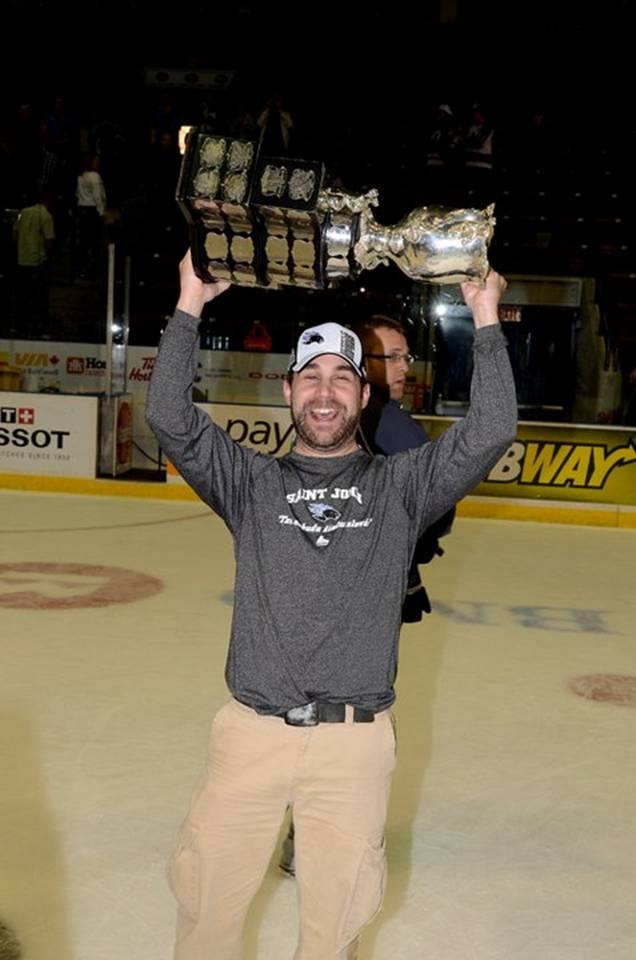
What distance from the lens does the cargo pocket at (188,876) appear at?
2.99 metres

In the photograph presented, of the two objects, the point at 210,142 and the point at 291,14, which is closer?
the point at 210,142

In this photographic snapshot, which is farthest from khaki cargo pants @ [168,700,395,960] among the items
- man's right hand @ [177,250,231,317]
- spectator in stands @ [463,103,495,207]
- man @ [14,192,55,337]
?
spectator in stands @ [463,103,495,207]

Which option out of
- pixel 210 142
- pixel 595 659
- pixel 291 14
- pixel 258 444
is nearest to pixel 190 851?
pixel 210 142

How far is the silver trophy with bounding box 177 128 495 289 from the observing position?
9.46ft

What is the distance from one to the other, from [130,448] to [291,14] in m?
13.0

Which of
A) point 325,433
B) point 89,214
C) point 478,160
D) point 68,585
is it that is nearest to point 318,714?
point 325,433

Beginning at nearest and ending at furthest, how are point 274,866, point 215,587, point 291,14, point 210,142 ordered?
point 210,142 < point 274,866 < point 215,587 < point 291,14

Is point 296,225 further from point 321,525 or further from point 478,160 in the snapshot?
point 478,160

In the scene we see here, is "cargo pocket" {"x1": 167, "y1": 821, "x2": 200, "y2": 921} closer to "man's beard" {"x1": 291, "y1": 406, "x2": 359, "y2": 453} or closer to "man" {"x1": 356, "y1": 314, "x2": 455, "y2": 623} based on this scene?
"man's beard" {"x1": 291, "y1": 406, "x2": 359, "y2": 453}

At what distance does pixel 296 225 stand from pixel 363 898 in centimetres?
156

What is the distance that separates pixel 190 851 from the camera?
3010 mm

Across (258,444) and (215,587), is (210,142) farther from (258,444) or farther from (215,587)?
(258,444)

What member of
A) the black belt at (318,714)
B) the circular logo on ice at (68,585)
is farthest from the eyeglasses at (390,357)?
the circular logo on ice at (68,585)

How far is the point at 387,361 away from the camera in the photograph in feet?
17.0
